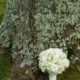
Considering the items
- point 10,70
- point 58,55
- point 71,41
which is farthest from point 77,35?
point 10,70

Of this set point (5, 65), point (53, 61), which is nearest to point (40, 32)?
point (53, 61)

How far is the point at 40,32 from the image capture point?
5559 mm

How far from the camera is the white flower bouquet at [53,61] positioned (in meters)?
5.03

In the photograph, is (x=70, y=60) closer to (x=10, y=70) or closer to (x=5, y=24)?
(x=10, y=70)

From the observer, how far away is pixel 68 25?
5508 mm

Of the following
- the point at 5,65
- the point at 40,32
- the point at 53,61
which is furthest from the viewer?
the point at 5,65

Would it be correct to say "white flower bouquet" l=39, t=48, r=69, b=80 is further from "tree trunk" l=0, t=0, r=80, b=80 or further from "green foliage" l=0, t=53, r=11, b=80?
"green foliage" l=0, t=53, r=11, b=80

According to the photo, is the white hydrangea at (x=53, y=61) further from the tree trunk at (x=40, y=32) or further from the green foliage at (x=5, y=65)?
the green foliage at (x=5, y=65)

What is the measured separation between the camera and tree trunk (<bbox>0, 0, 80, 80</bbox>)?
5.48 m

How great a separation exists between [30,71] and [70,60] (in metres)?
0.57

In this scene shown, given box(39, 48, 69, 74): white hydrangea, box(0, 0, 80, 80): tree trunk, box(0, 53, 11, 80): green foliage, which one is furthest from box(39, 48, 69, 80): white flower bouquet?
box(0, 53, 11, 80): green foliage

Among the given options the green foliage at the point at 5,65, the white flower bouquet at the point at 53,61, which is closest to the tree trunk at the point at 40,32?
the green foliage at the point at 5,65

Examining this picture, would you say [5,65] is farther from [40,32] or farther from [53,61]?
[53,61]

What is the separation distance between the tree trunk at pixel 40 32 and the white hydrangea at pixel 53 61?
43 centimetres
